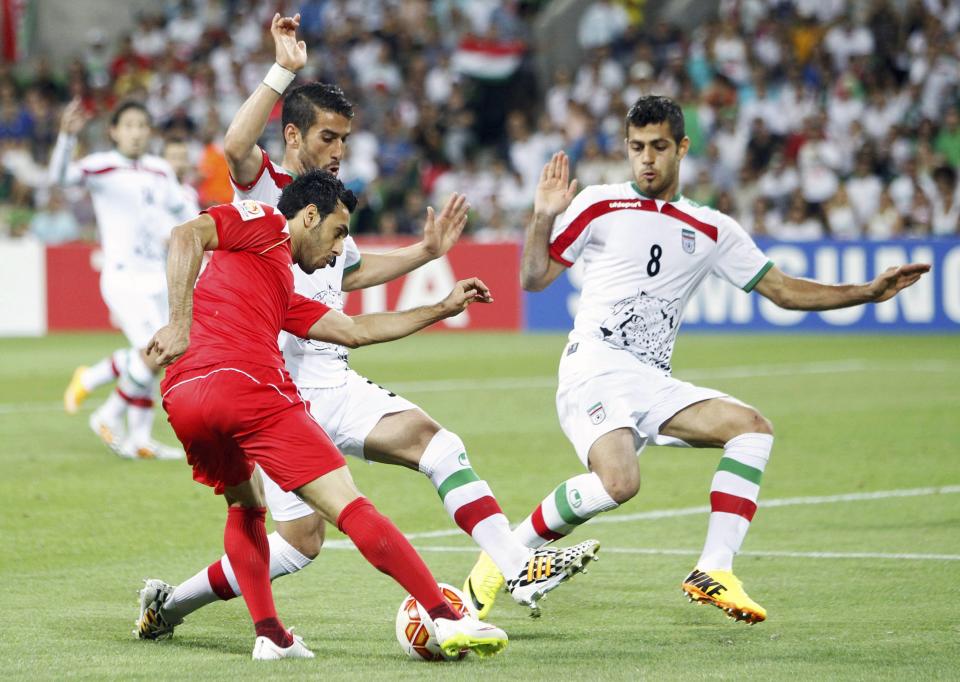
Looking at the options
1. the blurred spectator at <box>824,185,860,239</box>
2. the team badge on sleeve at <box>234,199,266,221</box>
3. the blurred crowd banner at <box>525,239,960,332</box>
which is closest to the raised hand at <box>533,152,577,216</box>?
the team badge on sleeve at <box>234,199,266,221</box>

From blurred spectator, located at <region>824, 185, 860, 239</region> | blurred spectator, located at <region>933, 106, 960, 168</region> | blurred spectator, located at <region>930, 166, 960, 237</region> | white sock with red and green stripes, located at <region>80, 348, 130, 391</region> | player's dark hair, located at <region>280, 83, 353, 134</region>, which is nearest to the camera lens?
player's dark hair, located at <region>280, 83, 353, 134</region>

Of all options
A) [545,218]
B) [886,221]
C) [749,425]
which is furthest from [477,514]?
[886,221]

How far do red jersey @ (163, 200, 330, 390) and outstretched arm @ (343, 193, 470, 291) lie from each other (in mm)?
1196

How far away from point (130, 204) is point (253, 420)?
6.79m

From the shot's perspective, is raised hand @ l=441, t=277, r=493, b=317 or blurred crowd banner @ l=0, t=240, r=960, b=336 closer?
raised hand @ l=441, t=277, r=493, b=317

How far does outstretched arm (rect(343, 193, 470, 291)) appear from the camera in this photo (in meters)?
6.93

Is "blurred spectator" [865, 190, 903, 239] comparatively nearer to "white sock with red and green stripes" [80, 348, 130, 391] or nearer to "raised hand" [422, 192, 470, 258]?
"white sock with red and green stripes" [80, 348, 130, 391]

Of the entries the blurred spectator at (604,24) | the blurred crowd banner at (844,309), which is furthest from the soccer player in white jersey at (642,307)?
the blurred spectator at (604,24)

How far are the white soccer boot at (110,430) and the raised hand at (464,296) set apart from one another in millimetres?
6350

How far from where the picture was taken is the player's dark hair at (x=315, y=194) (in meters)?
5.84

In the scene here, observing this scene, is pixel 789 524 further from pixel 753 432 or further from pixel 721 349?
pixel 721 349

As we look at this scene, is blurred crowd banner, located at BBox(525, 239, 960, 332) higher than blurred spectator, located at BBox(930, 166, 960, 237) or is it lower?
lower

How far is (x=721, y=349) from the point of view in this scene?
2012 cm

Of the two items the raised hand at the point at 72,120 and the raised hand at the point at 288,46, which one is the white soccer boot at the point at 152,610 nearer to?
the raised hand at the point at 288,46
